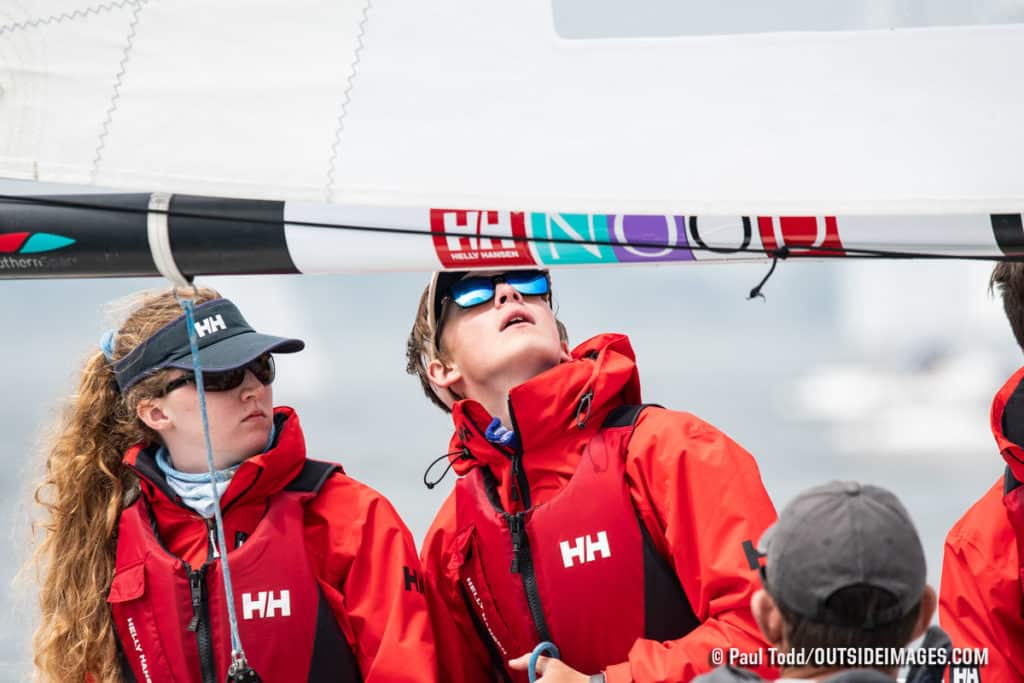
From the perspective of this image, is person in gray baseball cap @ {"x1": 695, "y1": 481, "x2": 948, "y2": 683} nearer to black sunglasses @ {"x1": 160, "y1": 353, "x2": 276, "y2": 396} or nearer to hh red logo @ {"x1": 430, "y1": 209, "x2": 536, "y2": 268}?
hh red logo @ {"x1": 430, "y1": 209, "x2": 536, "y2": 268}

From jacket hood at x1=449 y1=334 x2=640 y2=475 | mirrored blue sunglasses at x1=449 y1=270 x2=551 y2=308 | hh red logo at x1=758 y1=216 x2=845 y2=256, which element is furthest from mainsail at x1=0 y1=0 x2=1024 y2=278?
mirrored blue sunglasses at x1=449 y1=270 x2=551 y2=308

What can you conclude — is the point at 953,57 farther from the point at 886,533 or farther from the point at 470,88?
the point at 886,533

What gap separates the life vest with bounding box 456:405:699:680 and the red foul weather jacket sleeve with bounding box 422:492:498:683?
153mm

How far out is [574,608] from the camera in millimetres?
2342

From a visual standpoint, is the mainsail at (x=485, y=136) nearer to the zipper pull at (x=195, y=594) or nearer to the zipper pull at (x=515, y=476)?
the zipper pull at (x=515, y=476)

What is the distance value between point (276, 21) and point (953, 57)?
1.07m

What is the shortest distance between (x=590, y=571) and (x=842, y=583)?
0.92 metres

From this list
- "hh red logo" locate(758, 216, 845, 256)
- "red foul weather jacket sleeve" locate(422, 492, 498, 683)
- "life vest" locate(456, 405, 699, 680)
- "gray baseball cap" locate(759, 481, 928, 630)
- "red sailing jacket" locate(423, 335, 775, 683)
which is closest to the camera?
"gray baseball cap" locate(759, 481, 928, 630)

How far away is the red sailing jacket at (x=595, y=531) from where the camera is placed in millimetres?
2174

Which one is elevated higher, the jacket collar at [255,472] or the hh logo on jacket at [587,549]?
the jacket collar at [255,472]

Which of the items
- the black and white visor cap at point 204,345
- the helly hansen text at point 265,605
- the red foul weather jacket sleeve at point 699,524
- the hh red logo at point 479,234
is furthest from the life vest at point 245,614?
the hh red logo at point 479,234

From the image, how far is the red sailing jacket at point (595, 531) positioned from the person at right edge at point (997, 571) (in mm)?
477

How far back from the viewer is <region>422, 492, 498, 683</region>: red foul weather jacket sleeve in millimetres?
2553

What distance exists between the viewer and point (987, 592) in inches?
95.0
